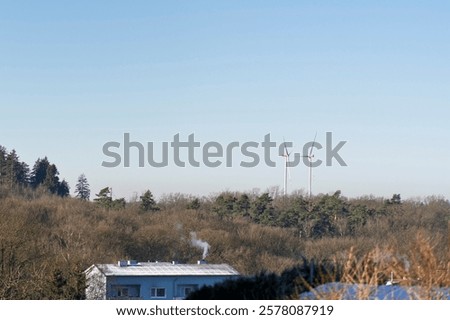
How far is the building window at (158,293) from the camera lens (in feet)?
140

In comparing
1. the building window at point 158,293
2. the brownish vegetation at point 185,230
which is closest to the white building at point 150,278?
the building window at point 158,293

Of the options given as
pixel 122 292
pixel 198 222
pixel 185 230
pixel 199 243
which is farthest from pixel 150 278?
pixel 198 222

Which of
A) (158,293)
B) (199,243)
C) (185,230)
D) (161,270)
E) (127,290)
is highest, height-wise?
(185,230)

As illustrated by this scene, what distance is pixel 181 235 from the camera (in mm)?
73000

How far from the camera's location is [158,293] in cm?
4322

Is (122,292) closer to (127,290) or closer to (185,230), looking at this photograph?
(127,290)

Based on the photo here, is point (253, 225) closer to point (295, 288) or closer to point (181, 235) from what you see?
point (181, 235)

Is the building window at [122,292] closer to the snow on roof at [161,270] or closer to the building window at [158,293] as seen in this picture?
the snow on roof at [161,270]

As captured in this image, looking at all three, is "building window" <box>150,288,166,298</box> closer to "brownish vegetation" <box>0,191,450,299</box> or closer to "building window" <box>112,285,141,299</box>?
"building window" <box>112,285,141,299</box>
